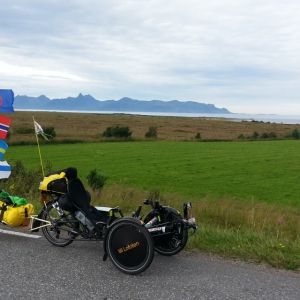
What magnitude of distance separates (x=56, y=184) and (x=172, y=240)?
6.48ft

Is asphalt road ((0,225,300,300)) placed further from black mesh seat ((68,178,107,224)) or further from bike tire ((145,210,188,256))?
black mesh seat ((68,178,107,224))

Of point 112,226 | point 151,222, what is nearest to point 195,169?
point 151,222

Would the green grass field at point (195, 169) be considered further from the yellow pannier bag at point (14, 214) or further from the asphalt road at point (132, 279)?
the asphalt road at point (132, 279)

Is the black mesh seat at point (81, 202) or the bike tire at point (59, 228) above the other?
the black mesh seat at point (81, 202)

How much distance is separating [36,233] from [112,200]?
4.48 m

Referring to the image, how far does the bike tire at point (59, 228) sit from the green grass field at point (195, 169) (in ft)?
35.3

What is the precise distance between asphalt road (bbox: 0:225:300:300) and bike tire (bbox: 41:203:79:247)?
29 cm

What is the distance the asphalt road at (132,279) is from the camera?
4.36 m

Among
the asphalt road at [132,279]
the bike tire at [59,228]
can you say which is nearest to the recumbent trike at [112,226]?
the bike tire at [59,228]

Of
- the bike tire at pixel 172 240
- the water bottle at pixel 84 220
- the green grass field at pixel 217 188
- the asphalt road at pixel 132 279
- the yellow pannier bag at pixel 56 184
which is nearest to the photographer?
the asphalt road at pixel 132 279

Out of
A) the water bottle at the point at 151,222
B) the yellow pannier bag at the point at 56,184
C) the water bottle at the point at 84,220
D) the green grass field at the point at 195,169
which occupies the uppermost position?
the yellow pannier bag at the point at 56,184

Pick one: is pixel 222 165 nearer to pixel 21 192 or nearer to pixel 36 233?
pixel 21 192

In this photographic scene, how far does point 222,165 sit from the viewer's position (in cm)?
2880

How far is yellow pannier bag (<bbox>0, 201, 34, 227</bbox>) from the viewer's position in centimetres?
638
